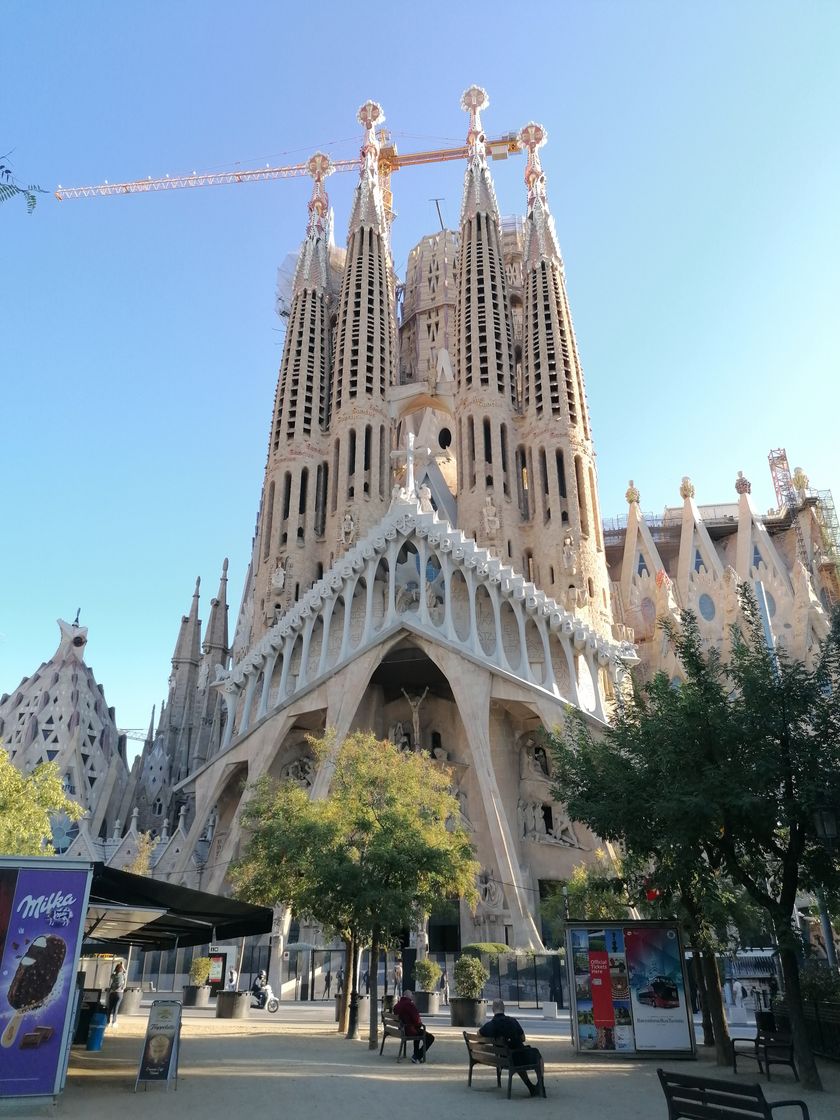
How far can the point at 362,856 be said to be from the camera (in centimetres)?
1521

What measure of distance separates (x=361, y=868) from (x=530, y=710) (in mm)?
21075

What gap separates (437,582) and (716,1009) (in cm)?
2586

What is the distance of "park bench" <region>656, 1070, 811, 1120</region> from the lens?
20.6 ft

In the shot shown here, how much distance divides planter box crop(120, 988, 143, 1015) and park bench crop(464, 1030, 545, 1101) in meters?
12.2

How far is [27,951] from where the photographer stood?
27.0 feet

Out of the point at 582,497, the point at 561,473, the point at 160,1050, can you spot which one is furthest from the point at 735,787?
the point at 561,473

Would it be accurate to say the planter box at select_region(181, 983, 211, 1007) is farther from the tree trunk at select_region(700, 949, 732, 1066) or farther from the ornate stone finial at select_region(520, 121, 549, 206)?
the ornate stone finial at select_region(520, 121, 549, 206)

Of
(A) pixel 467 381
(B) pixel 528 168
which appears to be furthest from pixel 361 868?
(B) pixel 528 168

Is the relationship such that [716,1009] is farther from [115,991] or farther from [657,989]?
[115,991]

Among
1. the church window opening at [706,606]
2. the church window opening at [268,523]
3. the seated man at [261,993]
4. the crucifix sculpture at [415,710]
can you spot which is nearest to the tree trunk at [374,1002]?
the seated man at [261,993]

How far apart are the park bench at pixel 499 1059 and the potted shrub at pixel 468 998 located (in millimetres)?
6588

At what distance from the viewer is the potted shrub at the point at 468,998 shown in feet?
54.7

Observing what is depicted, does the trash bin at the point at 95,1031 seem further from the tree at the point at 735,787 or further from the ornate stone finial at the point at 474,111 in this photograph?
the ornate stone finial at the point at 474,111

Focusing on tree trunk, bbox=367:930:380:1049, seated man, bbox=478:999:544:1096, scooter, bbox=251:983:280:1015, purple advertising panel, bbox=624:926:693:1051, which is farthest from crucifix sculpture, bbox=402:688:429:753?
seated man, bbox=478:999:544:1096
